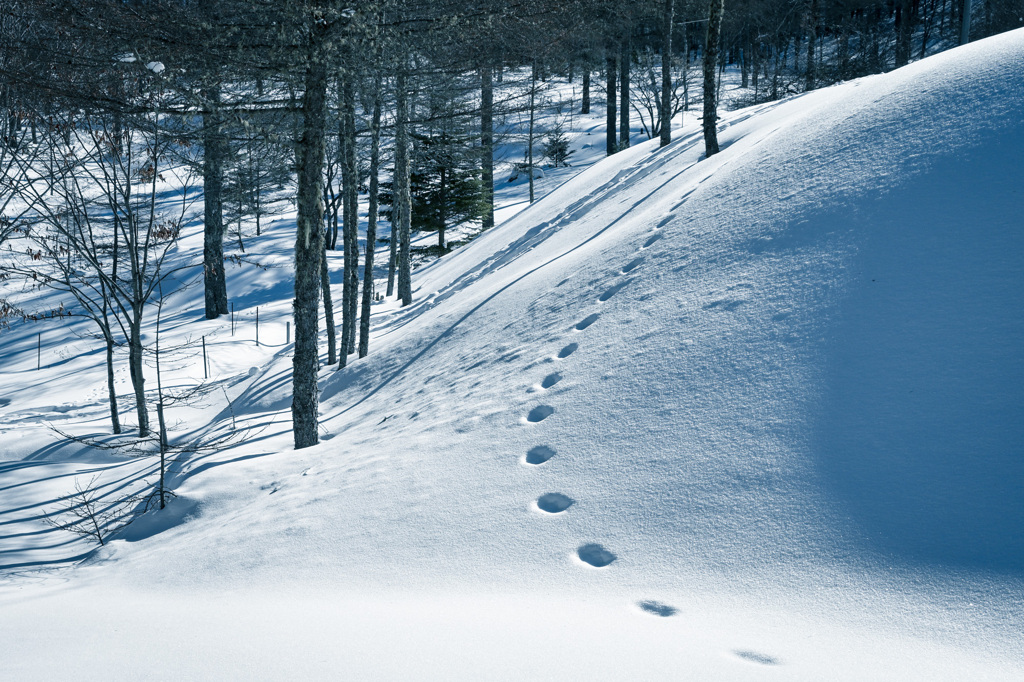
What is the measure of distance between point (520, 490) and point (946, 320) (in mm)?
2897

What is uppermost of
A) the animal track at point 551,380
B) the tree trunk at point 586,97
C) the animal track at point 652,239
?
the tree trunk at point 586,97

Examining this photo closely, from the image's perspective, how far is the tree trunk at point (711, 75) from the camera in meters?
10.5

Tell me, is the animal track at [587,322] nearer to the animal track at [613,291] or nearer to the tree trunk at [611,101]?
the animal track at [613,291]

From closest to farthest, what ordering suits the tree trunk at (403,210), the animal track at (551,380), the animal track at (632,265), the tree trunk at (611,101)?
the animal track at (551,380) → the animal track at (632,265) → the tree trunk at (403,210) → the tree trunk at (611,101)

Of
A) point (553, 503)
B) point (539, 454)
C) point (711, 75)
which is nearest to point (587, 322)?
point (539, 454)

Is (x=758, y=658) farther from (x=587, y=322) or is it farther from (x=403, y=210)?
(x=403, y=210)

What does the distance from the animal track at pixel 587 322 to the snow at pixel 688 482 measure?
21 mm

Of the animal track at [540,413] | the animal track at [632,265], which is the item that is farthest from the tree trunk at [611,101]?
the animal track at [540,413]

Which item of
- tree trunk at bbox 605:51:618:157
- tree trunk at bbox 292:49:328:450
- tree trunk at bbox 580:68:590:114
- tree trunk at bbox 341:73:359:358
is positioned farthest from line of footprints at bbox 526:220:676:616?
tree trunk at bbox 580:68:590:114

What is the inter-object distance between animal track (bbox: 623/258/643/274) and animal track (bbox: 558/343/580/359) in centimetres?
135

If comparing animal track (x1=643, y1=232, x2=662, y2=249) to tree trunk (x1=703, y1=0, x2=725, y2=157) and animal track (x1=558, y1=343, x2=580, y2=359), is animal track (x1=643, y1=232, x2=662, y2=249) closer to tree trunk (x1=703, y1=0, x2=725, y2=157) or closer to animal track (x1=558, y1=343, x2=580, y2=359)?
animal track (x1=558, y1=343, x2=580, y2=359)

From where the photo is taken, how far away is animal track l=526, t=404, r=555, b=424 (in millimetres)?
4910

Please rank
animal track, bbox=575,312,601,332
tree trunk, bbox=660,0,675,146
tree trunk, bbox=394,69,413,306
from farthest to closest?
tree trunk, bbox=660,0,675,146
tree trunk, bbox=394,69,413,306
animal track, bbox=575,312,601,332

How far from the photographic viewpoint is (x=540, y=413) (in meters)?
4.98
